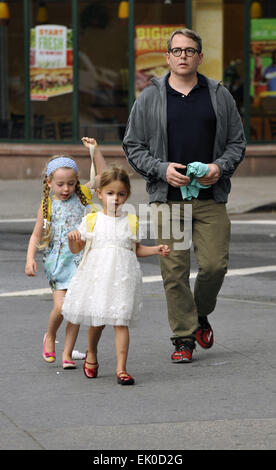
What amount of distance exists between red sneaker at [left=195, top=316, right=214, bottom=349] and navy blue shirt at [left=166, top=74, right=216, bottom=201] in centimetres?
86

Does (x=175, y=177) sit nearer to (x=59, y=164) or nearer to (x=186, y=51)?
(x=59, y=164)

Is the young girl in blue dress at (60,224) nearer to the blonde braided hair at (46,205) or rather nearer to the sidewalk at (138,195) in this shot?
the blonde braided hair at (46,205)

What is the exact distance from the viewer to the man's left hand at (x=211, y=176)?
22.3ft

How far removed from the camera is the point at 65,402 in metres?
5.98

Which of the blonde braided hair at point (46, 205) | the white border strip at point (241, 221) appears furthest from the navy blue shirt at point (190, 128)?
the white border strip at point (241, 221)

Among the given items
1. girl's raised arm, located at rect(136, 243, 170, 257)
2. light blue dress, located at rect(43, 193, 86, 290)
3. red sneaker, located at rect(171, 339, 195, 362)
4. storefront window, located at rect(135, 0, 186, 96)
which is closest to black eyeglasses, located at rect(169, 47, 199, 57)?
light blue dress, located at rect(43, 193, 86, 290)

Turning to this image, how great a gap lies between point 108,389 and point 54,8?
47.9 feet

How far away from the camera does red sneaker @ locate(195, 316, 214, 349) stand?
7.23 metres

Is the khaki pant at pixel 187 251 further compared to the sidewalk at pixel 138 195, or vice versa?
the sidewalk at pixel 138 195

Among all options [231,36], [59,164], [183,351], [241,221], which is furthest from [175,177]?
[231,36]

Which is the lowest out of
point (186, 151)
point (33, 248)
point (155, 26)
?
point (33, 248)

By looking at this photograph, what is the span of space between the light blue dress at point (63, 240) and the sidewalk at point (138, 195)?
29.4ft

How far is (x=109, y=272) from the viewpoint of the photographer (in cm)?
639

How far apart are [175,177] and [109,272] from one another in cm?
79
